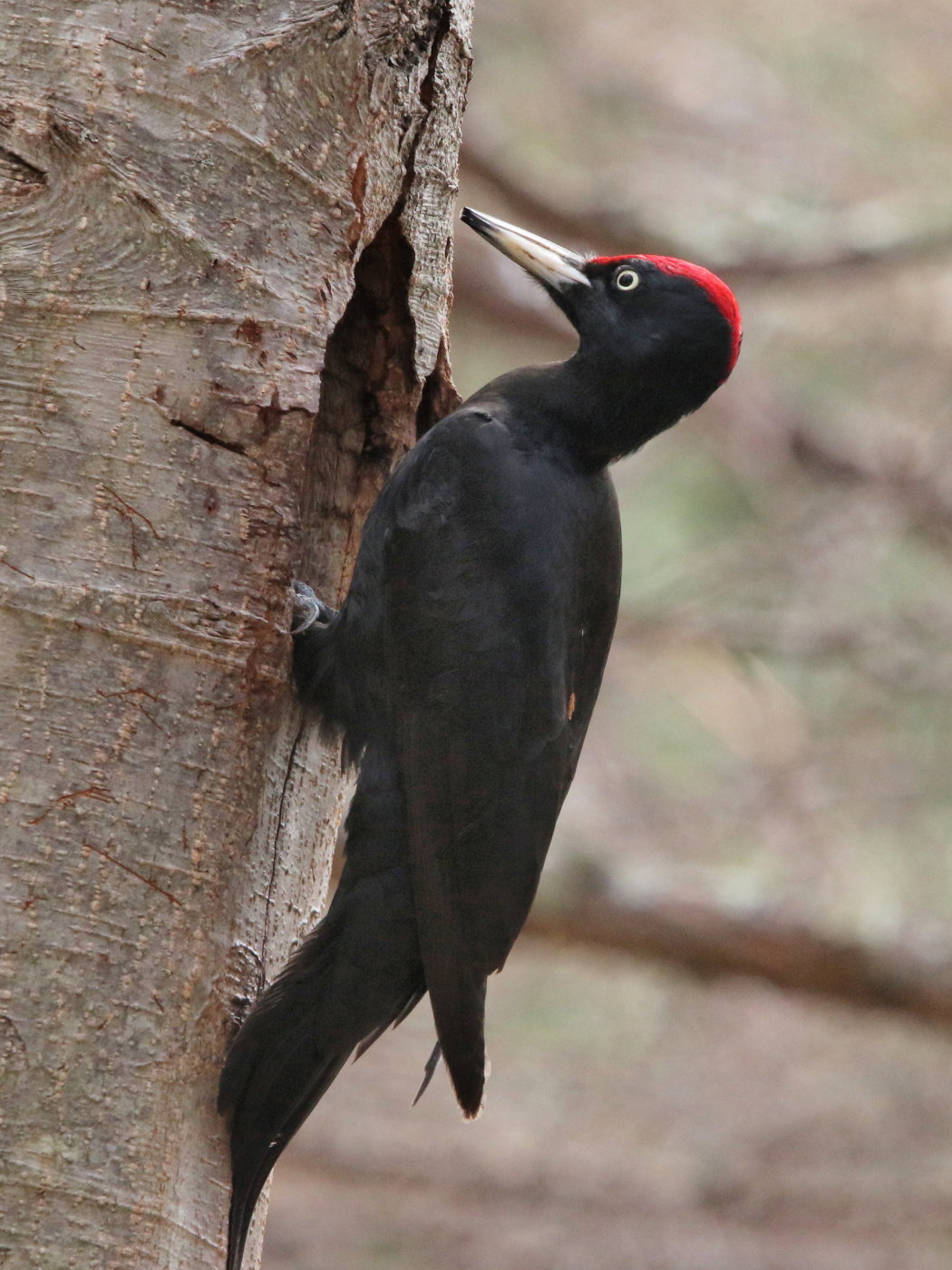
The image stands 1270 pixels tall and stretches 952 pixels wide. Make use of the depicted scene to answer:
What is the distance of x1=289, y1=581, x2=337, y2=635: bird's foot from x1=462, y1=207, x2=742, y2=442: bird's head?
30.0 inches

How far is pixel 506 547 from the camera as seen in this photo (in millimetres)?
2729

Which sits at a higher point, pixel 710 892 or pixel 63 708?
pixel 710 892

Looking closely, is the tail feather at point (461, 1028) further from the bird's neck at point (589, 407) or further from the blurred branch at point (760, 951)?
the blurred branch at point (760, 951)

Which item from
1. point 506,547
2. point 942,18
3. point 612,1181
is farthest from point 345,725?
point 942,18

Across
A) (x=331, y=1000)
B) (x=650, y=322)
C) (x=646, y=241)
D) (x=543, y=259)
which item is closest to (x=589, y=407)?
(x=650, y=322)

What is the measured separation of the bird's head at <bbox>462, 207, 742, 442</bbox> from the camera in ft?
9.85

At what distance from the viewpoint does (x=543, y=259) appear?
315cm

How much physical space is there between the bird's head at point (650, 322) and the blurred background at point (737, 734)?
1.94 m

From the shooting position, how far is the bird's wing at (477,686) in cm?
247

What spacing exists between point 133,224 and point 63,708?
68 centimetres

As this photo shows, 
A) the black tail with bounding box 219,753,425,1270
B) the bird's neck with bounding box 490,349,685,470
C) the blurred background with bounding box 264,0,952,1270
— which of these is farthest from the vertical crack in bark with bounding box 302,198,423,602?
the blurred background with bounding box 264,0,952,1270

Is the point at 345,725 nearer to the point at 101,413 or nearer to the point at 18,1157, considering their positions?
the point at 101,413

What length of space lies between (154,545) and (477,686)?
70 cm

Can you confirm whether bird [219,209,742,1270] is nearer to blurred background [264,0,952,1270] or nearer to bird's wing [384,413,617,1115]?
bird's wing [384,413,617,1115]
